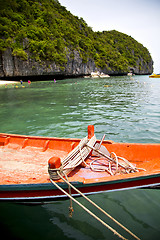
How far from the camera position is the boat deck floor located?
3.58m

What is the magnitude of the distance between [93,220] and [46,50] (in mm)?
63590

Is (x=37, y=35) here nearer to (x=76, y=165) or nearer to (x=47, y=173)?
(x=47, y=173)

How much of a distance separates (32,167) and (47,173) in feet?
1.67

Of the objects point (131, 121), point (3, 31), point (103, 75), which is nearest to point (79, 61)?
point (103, 75)

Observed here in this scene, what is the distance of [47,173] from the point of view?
3939mm

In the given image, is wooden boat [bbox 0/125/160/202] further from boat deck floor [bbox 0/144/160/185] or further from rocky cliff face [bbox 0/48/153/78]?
rocky cliff face [bbox 0/48/153/78]

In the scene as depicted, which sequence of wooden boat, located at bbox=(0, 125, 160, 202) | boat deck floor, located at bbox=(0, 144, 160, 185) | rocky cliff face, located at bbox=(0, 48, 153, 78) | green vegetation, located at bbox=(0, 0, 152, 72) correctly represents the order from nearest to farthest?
wooden boat, located at bbox=(0, 125, 160, 202)
boat deck floor, located at bbox=(0, 144, 160, 185)
rocky cliff face, located at bbox=(0, 48, 153, 78)
green vegetation, located at bbox=(0, 0, 152, 72)

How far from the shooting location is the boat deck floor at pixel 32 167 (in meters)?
3.58

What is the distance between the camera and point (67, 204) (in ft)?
12.5

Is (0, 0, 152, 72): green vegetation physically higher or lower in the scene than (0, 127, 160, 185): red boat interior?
higher

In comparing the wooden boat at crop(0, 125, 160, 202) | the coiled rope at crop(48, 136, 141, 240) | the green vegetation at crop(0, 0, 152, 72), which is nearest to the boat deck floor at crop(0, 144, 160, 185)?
the wooden boat at crop(0, 125, 160, 202)

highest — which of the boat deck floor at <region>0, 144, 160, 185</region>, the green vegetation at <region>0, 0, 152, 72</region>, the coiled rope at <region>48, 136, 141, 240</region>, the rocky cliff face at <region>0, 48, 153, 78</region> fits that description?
the green vegetation at <region>0, 0, 152, 72</region>

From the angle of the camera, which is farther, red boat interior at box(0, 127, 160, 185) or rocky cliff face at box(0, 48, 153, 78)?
rocky cliff face at box(0, 48, 153, 78)

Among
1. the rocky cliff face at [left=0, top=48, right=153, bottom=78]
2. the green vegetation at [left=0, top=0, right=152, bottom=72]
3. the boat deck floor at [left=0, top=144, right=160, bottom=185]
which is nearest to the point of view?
the boat deck floor at [left=0, top=144, right=160, bottom=185]
